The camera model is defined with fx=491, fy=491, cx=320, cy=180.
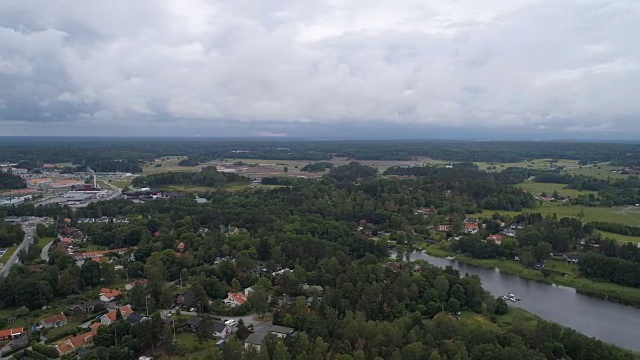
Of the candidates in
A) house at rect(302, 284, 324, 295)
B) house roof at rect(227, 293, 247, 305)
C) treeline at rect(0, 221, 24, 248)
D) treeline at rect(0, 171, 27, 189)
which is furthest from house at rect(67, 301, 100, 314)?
treeline at rect(0, 171, 27, 189)

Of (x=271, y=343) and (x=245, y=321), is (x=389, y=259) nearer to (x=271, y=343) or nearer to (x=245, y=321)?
(x=245, y=321)

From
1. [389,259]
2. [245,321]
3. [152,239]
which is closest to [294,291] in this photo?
[245,321]

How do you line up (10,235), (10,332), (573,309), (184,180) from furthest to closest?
(184,180) < (10,235) < (573,309) < (10,332)

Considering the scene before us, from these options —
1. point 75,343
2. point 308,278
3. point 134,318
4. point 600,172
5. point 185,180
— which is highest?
point 600,172

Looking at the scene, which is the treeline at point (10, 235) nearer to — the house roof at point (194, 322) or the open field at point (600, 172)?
the house roof at point (194, 322)

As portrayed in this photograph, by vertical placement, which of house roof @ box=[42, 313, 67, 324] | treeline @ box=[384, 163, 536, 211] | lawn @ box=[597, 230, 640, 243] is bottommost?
house roof @ box=[42, 313, 67, 324]

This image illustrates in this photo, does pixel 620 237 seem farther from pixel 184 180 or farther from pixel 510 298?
pixel 184 180

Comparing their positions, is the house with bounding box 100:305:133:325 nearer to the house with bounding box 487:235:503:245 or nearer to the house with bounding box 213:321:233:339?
the house with bounding box 213:321:233:339

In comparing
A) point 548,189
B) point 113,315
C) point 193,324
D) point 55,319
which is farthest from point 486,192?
point 55,319
